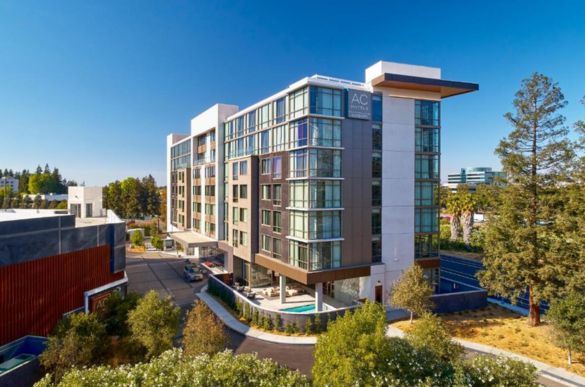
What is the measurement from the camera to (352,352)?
14312 mm

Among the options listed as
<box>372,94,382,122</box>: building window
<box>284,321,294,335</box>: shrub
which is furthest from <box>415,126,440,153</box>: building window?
<box>284,321,294,335</box>: shrub

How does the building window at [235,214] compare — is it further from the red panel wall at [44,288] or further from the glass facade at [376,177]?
the glass facade at [376,177]

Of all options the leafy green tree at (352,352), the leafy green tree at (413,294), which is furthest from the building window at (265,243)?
the leafy green tree at (352,352)

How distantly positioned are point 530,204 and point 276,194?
2213 centimetres

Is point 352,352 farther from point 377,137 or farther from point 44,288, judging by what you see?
point 377,137

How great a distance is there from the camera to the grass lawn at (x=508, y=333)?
74.2ft

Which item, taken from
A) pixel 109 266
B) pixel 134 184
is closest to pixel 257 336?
pixel 109 266

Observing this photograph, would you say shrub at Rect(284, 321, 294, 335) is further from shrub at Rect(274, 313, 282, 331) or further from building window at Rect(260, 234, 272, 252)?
building window at Rect(260, 234, 272, 252)

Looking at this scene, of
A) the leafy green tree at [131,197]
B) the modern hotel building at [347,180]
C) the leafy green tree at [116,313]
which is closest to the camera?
the leafy green tree at [116,313]

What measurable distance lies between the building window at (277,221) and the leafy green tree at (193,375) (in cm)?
1907

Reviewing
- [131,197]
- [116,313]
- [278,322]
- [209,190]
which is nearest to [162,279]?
[209,190]

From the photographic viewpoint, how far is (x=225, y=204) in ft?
146

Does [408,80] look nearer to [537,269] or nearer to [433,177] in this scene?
[433,177]

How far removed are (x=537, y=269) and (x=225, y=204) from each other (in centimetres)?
3364
